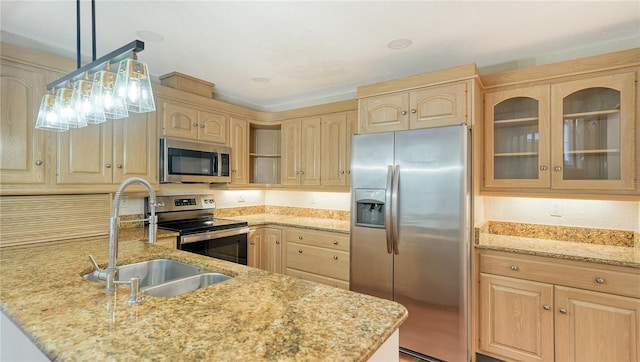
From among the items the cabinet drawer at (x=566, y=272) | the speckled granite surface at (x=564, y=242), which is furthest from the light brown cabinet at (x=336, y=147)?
the cabinet drawer at (x=566, y=272)

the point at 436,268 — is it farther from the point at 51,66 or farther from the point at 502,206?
the point at 51,66

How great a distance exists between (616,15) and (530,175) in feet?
3.74

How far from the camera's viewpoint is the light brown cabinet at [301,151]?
11.9 feet

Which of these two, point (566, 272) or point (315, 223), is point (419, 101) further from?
point (315, 223)

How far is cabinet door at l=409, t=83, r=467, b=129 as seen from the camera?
2.39 m

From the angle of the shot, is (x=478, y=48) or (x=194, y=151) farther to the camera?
(x=194, y=151)

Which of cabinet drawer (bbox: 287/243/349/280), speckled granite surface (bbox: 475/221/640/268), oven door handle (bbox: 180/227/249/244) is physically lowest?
cabinet drawer (bbox: 287/243/349/280)

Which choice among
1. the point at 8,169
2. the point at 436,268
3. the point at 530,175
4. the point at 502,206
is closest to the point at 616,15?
the point at 530,175

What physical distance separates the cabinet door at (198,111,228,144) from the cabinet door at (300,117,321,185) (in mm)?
898

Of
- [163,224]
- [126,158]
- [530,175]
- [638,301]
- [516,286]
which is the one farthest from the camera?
[163,224]

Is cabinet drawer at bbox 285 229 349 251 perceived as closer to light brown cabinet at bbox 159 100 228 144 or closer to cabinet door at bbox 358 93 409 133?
cabinet door at bbox 358 93 409 133

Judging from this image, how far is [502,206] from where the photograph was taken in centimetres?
281

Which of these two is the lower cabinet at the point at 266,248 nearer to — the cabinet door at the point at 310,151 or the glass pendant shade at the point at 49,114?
the cabinet door at the point at 310,151

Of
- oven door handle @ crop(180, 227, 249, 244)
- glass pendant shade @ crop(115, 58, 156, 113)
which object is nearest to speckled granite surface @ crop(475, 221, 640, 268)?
oven door handle @ crop(180, 227, 249, 244)
